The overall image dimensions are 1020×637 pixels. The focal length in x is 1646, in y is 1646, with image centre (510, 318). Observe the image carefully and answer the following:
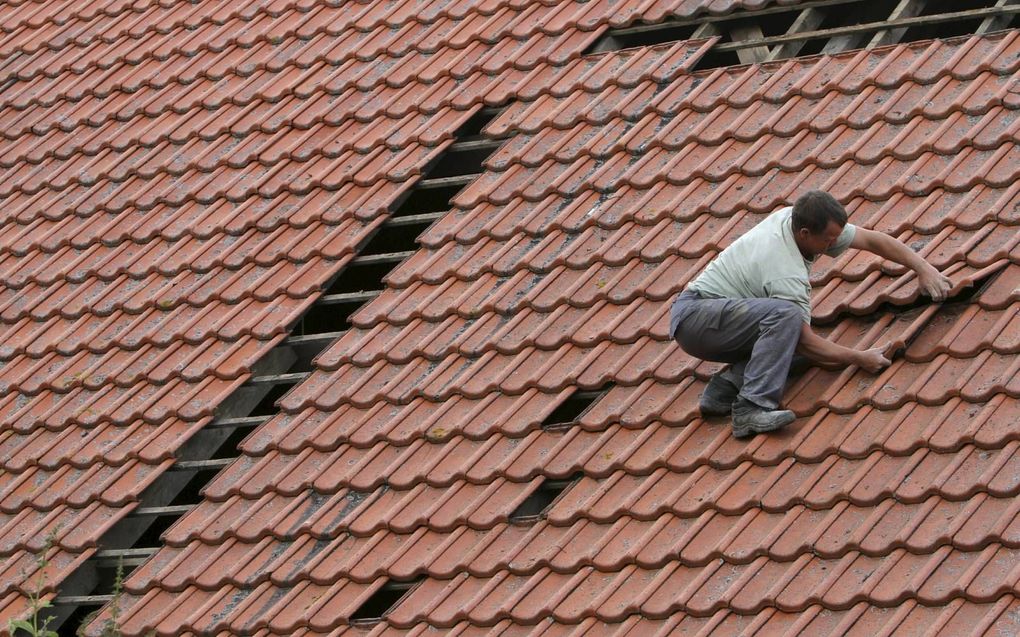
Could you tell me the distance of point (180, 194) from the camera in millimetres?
8859

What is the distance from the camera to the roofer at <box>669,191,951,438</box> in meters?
6.14

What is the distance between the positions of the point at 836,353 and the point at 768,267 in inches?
16.2

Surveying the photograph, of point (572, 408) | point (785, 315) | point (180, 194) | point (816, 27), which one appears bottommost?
point (572, 408)

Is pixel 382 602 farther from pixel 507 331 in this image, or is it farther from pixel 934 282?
pixel 934 282

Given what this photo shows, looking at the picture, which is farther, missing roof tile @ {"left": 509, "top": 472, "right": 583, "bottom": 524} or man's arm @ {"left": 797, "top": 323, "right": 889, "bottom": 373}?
missing roof tile @ {"left": 509, "top": 472, "right": 583, "bottom": 524}

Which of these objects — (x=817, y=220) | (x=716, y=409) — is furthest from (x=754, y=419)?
(x=817, y=220)

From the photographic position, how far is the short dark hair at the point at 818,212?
607 cm

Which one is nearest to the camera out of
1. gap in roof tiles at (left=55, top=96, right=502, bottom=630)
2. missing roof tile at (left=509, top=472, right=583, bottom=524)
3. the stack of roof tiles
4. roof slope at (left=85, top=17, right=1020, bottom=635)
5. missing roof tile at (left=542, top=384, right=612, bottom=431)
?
roof slope at (left=85, top=17, right=1020, bottom=635)

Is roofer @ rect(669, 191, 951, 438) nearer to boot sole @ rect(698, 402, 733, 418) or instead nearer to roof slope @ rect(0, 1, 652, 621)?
boot sole @ rect(698, 402, 733, 418)

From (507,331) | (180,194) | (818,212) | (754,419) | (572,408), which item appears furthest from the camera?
(180,194)

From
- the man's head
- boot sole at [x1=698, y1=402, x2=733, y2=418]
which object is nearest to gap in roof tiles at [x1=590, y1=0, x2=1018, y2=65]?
the man's head

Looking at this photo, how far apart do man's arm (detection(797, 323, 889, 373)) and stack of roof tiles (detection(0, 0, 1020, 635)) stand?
7 cm

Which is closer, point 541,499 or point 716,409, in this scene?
point 716,409

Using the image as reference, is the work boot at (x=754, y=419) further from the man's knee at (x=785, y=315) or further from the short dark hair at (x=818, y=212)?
the short dark hair at (x=818, y=212)
